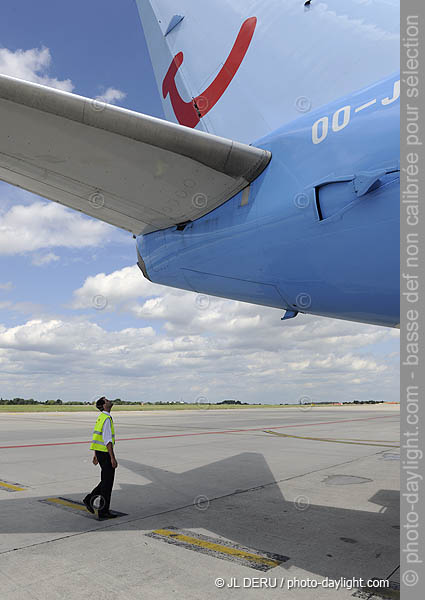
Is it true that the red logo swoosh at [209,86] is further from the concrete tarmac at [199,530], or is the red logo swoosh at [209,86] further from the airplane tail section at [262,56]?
the concrete tarmac at [199,530]

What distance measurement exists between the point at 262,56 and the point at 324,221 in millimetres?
3199

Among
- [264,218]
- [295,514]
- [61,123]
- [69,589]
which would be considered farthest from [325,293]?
[295,514]

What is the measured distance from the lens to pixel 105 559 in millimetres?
5477

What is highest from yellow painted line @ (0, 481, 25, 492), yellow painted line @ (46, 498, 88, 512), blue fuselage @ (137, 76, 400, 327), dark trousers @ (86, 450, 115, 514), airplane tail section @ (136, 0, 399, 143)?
airplane tail section @ (136, 0, 399, 143)

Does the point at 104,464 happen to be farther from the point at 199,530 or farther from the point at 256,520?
the point at 256,520

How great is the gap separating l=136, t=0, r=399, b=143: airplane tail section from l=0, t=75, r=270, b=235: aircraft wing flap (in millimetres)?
1360

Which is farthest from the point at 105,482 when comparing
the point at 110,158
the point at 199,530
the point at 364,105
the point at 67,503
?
the point at 364,105

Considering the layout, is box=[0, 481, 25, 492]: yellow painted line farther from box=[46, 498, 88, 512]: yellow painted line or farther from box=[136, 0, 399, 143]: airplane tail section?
box=[136, 0, 399, 143]: airplane tail section

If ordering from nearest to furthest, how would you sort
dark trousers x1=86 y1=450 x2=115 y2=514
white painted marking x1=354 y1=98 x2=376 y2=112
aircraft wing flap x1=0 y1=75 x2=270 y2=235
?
aircraft wing flap x1=0 y1=75 x2=270 y2=235, white painted marking x1=354 y1=98 x2=376 y2=112, dark trousers x1=86 y1=450 x2=115 y2=514

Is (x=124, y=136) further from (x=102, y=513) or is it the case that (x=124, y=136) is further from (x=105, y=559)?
(x=102, y=513)

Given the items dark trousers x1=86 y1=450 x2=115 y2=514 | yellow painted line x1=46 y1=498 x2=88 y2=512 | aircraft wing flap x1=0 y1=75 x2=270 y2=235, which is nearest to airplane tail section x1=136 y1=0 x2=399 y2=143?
aircraft wing flap x1=0 y1=75 x2=270 y2=235

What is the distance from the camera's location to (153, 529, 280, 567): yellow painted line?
5508mm

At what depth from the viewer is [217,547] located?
5.96 metres

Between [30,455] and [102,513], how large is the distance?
26.4 feet
